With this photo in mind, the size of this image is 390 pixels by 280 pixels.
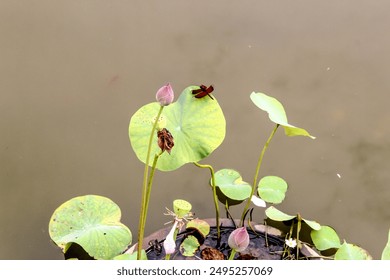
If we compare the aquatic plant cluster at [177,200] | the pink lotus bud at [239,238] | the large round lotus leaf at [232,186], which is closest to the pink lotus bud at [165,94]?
the aquatic plant cluster at [177,200]

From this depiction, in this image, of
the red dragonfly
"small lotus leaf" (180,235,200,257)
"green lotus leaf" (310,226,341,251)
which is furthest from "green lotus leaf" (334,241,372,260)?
the red dragonfly

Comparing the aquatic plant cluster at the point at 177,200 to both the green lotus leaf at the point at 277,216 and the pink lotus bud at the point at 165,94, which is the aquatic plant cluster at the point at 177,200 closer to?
the green lotus leaf at the point at 277,216

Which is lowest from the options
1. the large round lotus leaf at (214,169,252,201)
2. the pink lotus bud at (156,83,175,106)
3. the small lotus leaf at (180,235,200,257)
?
the small lotus leaf at (180,235,200,257)

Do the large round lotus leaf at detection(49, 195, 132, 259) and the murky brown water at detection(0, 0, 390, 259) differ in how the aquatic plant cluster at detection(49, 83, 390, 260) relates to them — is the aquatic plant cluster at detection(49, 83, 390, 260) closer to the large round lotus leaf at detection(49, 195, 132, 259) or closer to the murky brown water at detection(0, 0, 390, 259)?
the large round lotus leaf at detection(49, 195, 132, 259)

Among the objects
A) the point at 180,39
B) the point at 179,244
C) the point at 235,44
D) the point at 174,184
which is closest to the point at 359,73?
the point at 235,44

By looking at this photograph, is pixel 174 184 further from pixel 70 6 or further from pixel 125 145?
pixel 70 6
